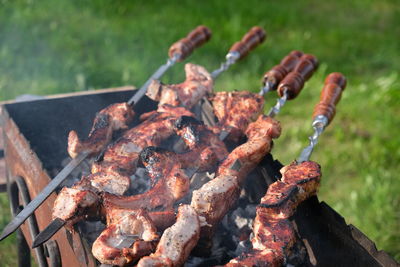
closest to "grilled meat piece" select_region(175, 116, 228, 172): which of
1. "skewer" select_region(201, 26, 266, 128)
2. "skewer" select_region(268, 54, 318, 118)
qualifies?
"skewer" select_region(268, 54, 318, 118)

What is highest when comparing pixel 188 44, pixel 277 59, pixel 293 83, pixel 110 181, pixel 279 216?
pixel 188 44

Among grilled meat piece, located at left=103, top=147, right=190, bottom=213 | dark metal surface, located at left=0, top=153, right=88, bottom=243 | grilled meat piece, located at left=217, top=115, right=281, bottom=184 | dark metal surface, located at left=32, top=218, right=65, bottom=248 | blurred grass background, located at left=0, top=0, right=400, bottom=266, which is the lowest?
blurred grass background, located at left=0, top=0, right=400, bottom=266

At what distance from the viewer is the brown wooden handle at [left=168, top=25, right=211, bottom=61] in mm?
3111

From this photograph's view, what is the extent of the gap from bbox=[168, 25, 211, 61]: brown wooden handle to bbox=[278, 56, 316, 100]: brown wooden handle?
2.37ft

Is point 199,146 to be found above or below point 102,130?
below

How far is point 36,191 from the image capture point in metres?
2.36

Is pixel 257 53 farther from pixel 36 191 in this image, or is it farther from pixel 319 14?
pixel 36 191

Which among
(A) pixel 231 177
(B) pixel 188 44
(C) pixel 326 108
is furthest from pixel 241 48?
(A) pixel 231 177

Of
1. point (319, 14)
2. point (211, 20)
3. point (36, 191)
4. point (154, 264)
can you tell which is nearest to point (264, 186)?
point (154, 264)

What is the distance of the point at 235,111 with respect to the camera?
8.37ft

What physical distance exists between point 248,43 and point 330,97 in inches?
32.6

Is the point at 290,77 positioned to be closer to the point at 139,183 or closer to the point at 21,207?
the point at 139,183

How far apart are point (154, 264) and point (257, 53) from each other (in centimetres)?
492

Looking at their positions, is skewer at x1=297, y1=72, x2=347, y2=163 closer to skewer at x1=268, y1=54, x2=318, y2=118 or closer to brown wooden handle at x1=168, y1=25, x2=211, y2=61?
skewer at x1=268, y1=54, x2=318, y2=118
